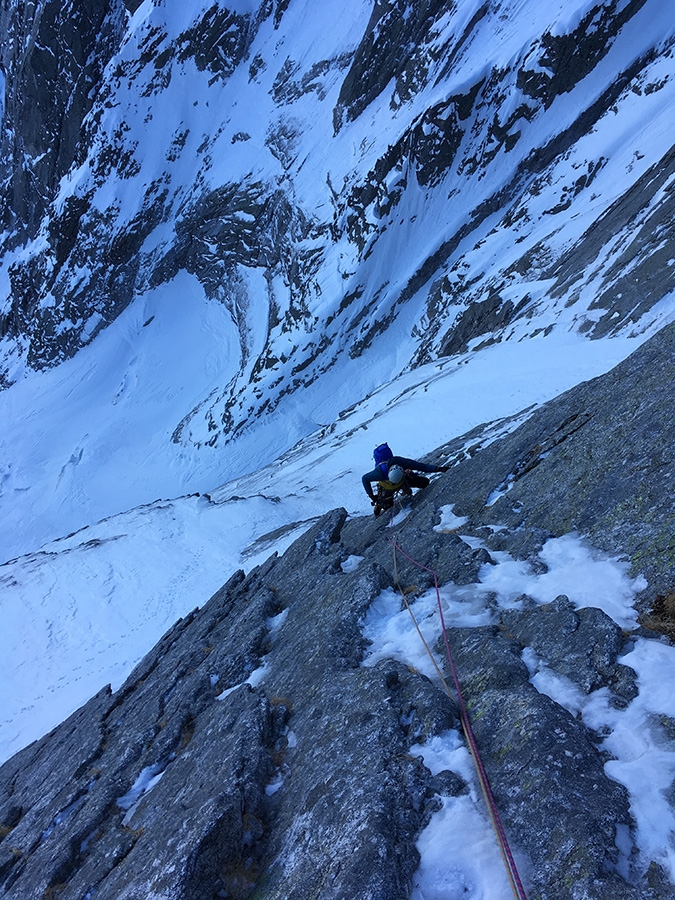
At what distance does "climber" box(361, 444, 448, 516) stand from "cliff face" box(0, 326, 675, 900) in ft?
2.07

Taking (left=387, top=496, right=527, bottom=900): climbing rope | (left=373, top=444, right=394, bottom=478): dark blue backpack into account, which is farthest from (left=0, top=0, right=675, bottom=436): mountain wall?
(left=387, top=496, right=527, bottom=900): climbing rope

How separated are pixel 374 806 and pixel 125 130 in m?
90.7

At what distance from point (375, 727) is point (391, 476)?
621 cm

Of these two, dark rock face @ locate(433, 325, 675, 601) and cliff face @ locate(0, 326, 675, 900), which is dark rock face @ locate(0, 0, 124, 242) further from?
dark rock face @ locate(433, 325, 675, 601)

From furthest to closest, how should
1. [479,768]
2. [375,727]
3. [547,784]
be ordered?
[375,727] < [479,768] < [547,784]

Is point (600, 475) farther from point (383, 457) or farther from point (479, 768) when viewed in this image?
point (383, 457)

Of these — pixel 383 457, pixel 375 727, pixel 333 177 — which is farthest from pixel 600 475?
pixel 333 177

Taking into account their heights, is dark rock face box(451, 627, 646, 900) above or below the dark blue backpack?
below

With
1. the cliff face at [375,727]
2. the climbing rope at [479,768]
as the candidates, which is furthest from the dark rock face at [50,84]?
the climbing rope at [479,768]

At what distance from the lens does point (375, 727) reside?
4801 millimetres

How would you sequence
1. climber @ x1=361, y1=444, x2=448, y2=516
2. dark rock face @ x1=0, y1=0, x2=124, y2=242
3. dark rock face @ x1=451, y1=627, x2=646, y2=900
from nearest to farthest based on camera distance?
dark rock face @ x1=451, y1=627, x2=646, y2=900
climber @ x1=361, y1=444, x2=448, y2=516
dark rock face @ x1=0, y1=0, x2=124, y2=242

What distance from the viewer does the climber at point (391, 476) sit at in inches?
419

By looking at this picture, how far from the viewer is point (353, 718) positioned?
5.09 metres

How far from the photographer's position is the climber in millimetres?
10651
